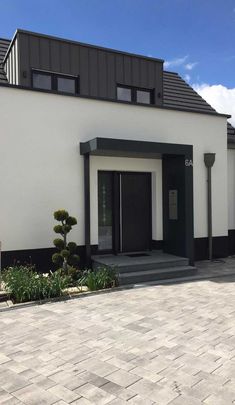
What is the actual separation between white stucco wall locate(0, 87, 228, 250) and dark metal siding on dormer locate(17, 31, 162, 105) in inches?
44.6

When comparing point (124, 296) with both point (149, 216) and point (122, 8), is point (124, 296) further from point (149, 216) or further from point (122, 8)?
point (122, 8)

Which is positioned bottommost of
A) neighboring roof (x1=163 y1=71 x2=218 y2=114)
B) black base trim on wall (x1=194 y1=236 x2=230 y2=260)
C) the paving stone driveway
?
the paving stone driveway

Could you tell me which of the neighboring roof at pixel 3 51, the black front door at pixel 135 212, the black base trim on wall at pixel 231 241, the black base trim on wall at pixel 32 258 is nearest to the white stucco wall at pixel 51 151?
the black base trim on wall at pixel 32 258

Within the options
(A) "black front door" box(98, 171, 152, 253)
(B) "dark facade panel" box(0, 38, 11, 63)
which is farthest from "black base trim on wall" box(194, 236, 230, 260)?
(B) "dark facade panel" box(0, 38, 11, 63)

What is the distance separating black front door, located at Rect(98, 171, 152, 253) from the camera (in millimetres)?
9125

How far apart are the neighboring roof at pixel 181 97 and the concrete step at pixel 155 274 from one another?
17.9ft

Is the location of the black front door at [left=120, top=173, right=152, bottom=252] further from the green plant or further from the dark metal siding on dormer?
the dark metal siding on dormer

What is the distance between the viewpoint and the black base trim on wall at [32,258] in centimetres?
757

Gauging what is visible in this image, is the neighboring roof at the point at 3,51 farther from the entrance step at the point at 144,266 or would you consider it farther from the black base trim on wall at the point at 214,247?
the black base trim on wall at the point at 214,247

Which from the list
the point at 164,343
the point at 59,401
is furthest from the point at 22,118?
the point at 59,401

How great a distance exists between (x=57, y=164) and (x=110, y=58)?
4.31 meters

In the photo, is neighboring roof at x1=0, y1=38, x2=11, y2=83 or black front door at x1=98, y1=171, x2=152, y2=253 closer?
black front door at x1=98, y1=171, x2=152, y2=253

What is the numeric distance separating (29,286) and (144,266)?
2.71 m

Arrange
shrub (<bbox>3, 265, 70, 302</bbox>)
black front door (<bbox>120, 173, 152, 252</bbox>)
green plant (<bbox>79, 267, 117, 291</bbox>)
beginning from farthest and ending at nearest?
black front door (<bbox>120, 173, 152, 252</bbox>) < green plant (<bbox>79, 267, 117, 291</bbox>) < shrub (<bbox>3, 265, 70, 302</bbox>)
